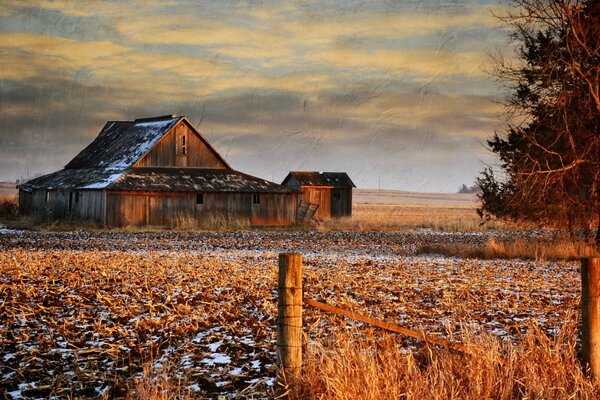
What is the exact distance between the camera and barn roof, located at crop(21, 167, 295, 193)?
44656 millimetres

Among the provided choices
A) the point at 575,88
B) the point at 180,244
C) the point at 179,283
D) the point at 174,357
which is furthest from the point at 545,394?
the point at 180,244

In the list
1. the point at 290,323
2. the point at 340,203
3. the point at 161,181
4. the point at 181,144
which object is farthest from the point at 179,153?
the point at 290,323

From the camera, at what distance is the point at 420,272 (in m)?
18.2

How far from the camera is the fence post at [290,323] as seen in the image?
6.05 meters

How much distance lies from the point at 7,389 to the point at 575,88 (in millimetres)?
19091

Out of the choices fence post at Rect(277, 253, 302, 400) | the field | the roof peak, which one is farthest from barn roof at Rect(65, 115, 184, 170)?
fence post at Rect(277, 253, 302, 400)

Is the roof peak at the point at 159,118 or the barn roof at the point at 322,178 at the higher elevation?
the roof peak at the point at 159,118

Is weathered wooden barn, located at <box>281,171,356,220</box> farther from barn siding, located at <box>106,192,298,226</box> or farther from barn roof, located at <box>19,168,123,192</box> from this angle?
barn roof, located at <box>19,168,123,192</box>

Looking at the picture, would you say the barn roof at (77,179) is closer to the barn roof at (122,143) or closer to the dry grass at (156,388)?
the barn roof at (122,143)

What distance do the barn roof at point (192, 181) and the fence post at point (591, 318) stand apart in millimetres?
38710

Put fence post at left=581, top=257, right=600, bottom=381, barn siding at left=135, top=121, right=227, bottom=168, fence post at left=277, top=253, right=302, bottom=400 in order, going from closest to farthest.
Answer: fence post at left=277, top=253, right=302, bottom=400, fence post at left=581, top=257, right=600, bottom=381, barn siding at left=135, top=121, right=227, bottom=168

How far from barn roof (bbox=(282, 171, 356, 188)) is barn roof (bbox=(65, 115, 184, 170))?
1467cm

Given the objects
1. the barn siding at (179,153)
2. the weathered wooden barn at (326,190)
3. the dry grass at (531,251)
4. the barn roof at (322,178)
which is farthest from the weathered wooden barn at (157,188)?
the dry grass at (531,251)

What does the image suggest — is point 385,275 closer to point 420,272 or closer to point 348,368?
point 420,272
